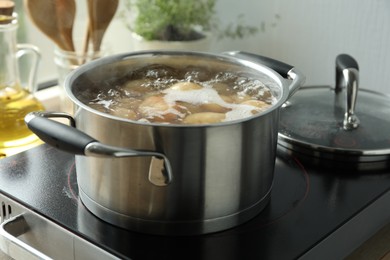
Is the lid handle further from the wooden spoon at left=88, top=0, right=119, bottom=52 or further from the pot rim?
the wooden spoon at left=88, top=0, right=119, bottom=52

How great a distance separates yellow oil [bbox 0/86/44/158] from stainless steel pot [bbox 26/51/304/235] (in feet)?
0.96

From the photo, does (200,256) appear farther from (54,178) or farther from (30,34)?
(30,34)

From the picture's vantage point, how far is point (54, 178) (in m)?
0.86

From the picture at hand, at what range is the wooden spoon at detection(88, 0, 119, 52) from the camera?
Result: 3.81 ft

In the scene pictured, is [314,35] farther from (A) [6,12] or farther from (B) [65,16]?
(A) [6,12]

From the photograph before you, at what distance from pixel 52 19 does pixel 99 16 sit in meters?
0.09

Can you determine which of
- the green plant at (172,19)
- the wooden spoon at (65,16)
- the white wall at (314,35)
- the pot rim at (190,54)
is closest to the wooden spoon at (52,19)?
the wooden spoon at (65,16)

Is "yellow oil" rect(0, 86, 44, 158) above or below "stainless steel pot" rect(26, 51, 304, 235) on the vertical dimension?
below

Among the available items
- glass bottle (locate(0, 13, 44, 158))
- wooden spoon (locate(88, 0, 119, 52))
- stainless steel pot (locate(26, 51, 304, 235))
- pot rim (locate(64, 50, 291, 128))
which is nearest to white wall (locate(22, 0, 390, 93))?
wooden spoon (locate(88, 0, 119, 52))

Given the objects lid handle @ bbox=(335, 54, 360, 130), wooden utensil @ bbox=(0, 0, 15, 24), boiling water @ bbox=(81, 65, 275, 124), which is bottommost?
lid handle @ bbox=(335, 54, 360, 130)

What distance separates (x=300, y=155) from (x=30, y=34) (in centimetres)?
72

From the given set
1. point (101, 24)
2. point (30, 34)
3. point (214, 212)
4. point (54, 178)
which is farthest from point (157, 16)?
point (214, 212)

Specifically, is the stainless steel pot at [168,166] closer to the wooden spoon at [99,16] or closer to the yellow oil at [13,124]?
the yellow oil at [13,124]

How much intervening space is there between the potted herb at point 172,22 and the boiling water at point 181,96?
45 cm
